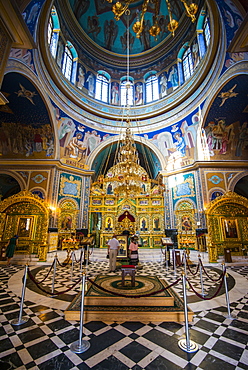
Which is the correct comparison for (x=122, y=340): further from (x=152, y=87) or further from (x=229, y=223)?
(x=152, y=87)

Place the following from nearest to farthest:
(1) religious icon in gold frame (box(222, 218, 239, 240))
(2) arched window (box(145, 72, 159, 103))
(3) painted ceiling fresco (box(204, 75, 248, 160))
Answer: (1) religious icon in gold frame (box(222, 218, 239, 240)), (3) painted ceiling fresco (box(204, 75, 248, 160)), (2) arched window (box(145, 72, 159, 103))

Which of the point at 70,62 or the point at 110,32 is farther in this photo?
the point at 110,32

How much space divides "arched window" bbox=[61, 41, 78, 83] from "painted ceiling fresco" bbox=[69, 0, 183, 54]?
2.94m

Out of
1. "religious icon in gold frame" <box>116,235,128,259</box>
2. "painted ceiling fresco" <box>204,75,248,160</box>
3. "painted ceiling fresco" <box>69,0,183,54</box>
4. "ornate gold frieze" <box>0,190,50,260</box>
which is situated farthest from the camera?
"painted ceiling fresco" <box>69,0,183,54</box>

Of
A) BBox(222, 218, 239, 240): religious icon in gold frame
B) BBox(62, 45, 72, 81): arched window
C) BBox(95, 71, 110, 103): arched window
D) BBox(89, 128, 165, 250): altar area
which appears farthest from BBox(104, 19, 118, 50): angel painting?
BBox(222, 218, 239, 240): religious icon in gold frame

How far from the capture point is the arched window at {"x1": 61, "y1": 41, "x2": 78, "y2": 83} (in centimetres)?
1458

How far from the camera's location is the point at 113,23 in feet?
55.3

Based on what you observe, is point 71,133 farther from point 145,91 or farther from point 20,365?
point 20,365

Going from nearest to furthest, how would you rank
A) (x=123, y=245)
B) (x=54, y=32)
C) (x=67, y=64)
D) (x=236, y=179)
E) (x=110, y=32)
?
(x=123, y=245) → (x=236, y=179) → (x=54, y=32) → (x=67, y=64) → (x=110, y=32)

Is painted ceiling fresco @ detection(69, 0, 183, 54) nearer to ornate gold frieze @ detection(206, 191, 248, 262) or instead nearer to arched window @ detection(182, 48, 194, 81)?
arched window @ detection(182, 48, 194, 81)

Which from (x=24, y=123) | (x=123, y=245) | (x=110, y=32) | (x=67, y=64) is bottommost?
(x=123, y=245)

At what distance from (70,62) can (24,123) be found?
7996 mm

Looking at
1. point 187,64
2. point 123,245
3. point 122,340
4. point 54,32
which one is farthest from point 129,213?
point 54,32

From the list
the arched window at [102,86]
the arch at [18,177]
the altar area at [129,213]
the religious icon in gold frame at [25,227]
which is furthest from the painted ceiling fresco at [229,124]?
the arch at [18,177]
